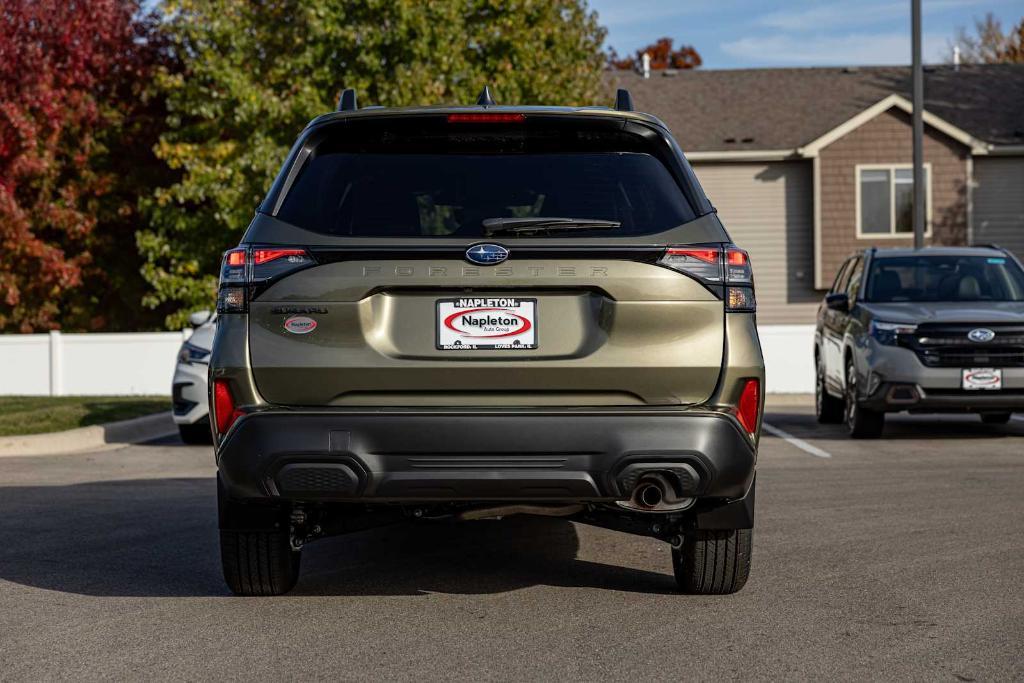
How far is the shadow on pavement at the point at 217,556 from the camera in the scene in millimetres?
6602

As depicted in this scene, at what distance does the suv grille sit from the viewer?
523 inches

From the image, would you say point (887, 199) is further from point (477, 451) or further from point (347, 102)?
point (477, 451)

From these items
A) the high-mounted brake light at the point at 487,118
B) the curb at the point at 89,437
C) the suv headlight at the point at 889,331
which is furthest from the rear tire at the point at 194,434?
the high-mounted brake light at the point at 487,118

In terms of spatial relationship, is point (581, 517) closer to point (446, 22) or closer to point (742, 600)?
point (742, 600)

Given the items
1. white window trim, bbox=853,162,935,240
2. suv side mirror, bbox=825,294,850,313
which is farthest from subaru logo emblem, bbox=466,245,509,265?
white window trim, bbox=853,162,935,240

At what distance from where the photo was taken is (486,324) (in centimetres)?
541

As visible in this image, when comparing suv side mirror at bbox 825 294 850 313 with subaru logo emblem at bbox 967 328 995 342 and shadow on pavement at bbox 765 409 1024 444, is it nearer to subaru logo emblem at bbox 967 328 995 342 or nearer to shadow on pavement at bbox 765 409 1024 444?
shadow on pavement at bbox 765 409 1024 444

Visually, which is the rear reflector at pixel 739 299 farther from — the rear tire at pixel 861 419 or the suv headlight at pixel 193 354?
the suv headlight at pixel 193 354

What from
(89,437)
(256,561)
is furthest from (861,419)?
(256,561)

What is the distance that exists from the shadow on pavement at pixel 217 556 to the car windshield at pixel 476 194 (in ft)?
4.31

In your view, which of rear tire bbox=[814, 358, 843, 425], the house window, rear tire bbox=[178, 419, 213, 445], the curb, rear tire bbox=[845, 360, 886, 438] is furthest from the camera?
the house window

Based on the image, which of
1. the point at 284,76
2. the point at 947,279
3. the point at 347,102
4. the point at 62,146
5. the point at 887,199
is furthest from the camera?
the point at 887,199

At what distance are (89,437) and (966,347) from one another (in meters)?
8.54

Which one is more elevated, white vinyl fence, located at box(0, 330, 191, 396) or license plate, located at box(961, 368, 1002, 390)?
license plate, located at box(961, 368, 1002, 390)
